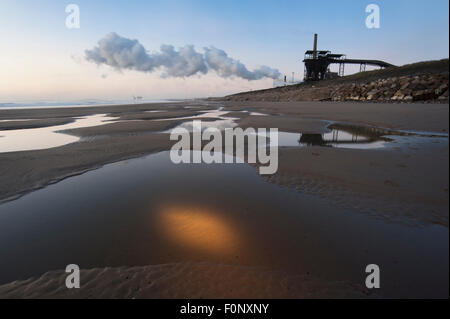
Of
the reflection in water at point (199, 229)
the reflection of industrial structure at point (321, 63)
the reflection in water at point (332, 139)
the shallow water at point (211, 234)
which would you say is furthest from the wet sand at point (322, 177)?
the reflection of industrial structure at point (321, 63)

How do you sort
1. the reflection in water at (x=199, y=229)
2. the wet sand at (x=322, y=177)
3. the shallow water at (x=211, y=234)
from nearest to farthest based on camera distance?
the wet sand at (x=322, y=177)
the shallow water at (x=211, y=234)
the reflection in water at (x=199, y=229)

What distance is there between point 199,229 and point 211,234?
316 millimetres

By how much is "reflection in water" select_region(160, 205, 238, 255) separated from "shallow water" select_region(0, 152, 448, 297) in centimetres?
2

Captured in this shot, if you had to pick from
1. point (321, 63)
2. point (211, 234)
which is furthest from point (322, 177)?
point (321, 63)

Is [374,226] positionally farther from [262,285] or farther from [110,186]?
[110,186]

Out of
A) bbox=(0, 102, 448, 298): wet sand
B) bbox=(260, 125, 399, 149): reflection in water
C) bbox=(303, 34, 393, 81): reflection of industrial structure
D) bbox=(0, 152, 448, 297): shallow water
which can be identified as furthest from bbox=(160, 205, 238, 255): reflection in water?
bbox=(303, 34, 393, 81): reflection of industrial structure

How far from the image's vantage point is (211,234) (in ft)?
14.0

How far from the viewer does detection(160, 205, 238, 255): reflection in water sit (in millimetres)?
3910

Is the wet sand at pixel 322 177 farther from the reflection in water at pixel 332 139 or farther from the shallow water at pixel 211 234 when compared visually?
the reflection in water at pixel 332 139

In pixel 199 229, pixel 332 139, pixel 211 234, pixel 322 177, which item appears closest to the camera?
pixel 211 234

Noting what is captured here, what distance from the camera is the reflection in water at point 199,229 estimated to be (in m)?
3.91

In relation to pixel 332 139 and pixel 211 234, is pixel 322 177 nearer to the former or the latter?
pixel 211 234

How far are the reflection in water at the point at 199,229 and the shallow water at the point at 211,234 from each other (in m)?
0.02
